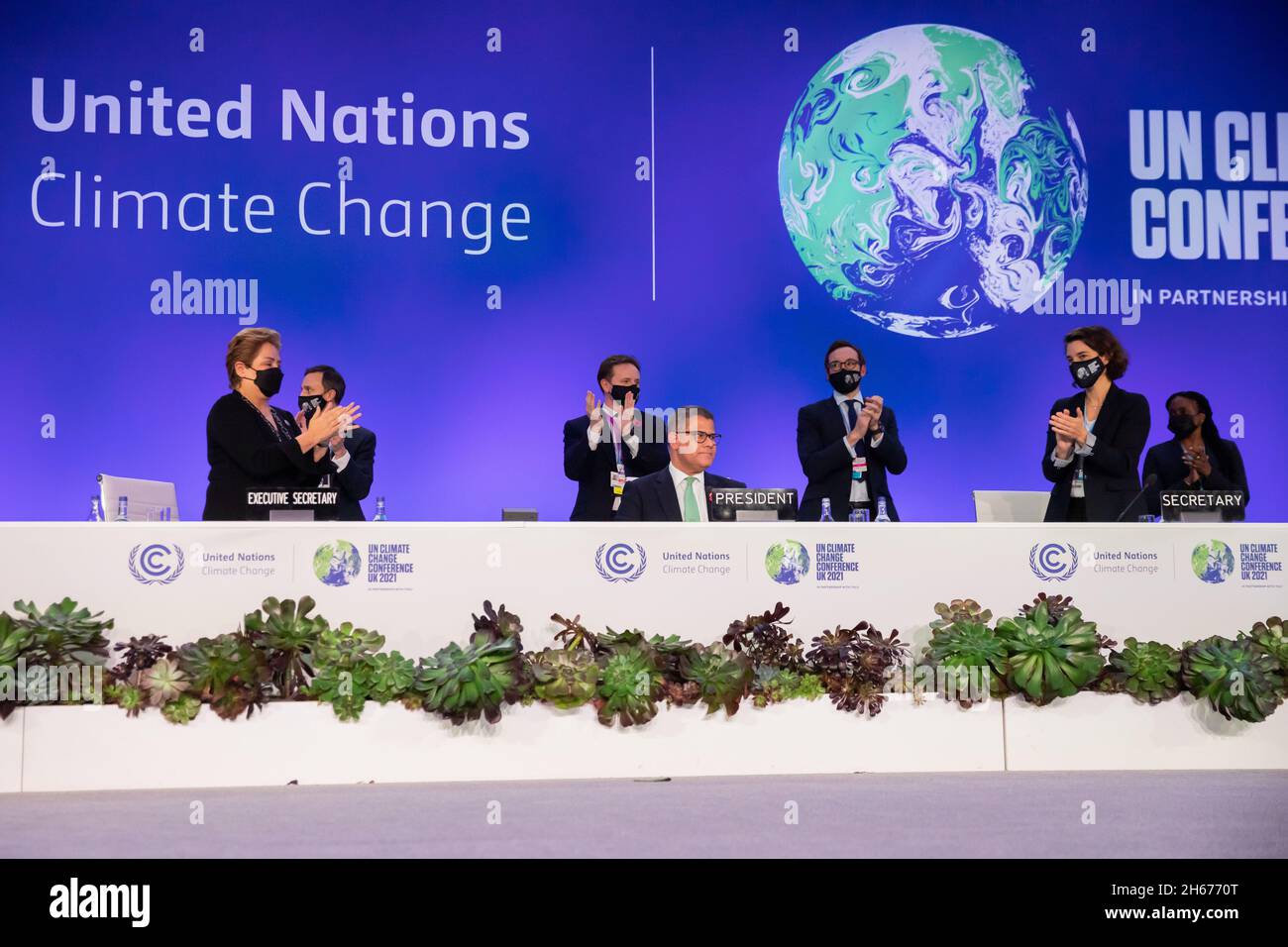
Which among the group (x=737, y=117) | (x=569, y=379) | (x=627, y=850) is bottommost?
(x=627, y=850)

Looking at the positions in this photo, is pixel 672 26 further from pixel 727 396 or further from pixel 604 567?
pixel 604 567

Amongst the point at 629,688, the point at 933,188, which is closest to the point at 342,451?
the point at 629,688

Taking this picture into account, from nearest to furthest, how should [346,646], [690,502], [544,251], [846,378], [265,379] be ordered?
1. [346,646]
2. [265,379]
3. [690,502]
4. [846,378]
5. [544,251]

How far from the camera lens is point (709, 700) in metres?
3.71

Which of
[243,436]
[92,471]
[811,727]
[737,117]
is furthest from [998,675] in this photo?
[92,471]

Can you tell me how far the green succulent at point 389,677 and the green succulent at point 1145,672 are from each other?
1929mm

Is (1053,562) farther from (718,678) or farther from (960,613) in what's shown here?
(718,678)

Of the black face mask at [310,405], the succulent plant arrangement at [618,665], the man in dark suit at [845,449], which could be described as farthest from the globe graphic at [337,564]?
the man in dark suit at [845,449]

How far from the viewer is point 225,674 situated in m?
3.58

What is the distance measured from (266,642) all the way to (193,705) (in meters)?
0.24

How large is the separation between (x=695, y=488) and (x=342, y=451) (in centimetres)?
120

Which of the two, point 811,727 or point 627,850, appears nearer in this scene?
point 627,850

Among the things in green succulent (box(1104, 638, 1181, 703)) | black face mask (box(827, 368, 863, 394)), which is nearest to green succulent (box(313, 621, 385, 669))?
green succulent (box(1104, 638, 1181, 703))

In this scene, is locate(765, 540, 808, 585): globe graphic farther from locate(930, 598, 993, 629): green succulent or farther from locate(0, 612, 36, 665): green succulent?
locate(0, 612, 36, 665): green succulent
